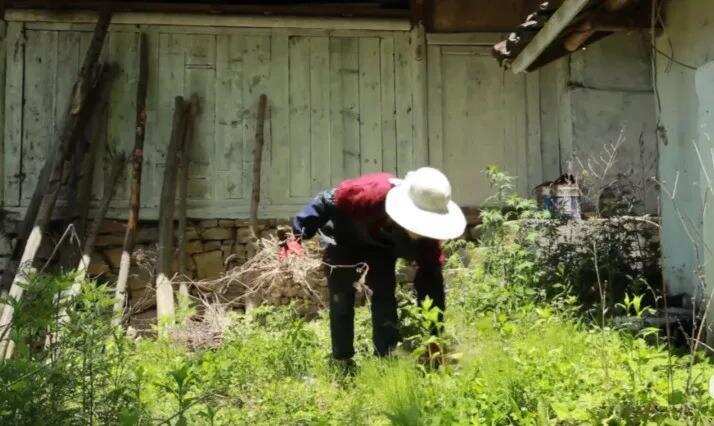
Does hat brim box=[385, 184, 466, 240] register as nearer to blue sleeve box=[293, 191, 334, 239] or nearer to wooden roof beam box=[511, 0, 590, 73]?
blue sleeve box=[293, 191, 334, 239]

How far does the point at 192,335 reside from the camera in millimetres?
5027

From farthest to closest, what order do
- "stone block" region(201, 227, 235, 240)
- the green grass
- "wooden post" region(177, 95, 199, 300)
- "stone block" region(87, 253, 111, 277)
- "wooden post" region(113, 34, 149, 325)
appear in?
"stone block" region(201, 227, 235, 240) → "stone block" region(87, 253, 111, 277) → "wooden post" region(177, 95, 199, 300) → "wooden post" region(113, 34, 149, 325) → the green grass

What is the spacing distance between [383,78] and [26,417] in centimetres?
518

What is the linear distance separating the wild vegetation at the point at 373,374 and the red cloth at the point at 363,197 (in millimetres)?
618

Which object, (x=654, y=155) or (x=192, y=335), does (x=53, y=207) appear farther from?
(x=654, y=155)

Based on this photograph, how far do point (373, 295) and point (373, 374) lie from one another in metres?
0.64

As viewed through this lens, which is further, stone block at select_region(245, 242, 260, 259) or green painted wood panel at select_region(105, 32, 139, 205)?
green painted wood panel at select_region(105, 32, 139, 205)

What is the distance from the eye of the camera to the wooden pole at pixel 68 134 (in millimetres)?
6320

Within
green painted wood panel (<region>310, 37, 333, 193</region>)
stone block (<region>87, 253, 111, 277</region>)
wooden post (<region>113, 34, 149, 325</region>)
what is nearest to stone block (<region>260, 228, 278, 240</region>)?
green painted wood panel (<region>310, 37, 333, 193</region>)

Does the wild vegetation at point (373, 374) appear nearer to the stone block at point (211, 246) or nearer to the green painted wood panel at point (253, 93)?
the stone block at point (211, 246)

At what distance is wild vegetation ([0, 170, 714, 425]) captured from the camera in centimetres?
300

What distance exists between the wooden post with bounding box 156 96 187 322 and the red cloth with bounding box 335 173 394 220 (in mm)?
2472

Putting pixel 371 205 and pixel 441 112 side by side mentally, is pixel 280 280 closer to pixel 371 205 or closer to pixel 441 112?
pixel 371 205

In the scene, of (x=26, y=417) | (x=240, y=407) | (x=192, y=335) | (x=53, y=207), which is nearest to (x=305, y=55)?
(x=53, y=207)
